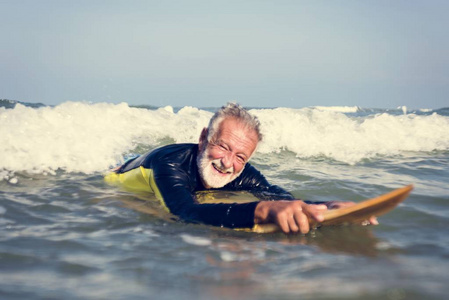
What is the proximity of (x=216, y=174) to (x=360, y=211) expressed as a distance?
4.73 ft

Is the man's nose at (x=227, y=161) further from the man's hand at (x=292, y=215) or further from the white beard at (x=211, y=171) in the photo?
the man's hand at (x=292, y=215)

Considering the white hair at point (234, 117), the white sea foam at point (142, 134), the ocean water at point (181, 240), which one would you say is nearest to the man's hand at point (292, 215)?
the ocean water at point (181, 240)

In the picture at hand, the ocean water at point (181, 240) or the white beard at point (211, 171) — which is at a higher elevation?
the white beard at point (211, 171)

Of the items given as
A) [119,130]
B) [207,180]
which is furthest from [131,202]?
[119,130]

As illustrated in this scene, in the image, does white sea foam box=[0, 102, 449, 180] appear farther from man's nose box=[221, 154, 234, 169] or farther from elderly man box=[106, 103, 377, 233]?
man's nose box=[221, 154, 234, 169]

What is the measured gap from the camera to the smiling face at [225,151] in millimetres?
4070

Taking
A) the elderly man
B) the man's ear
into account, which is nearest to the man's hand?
the elderly man

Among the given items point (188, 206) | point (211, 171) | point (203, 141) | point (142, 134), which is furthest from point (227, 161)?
point (142, 134)

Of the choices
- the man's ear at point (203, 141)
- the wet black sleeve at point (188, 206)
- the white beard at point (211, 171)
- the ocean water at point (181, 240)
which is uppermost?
the man's ear at point (203, 141)

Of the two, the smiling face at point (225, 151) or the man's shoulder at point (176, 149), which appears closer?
the smiling face at point (225, 151)

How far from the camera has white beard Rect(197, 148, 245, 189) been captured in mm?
4172

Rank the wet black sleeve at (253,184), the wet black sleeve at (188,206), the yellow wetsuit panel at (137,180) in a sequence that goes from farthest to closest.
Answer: the wet black sleeve at (253,184)
the yellow wetsuit panel at (137,180)
the wet black sleeve at (188,206)

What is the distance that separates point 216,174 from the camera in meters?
4.22

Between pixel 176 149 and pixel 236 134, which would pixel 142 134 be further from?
pixel 236 134
